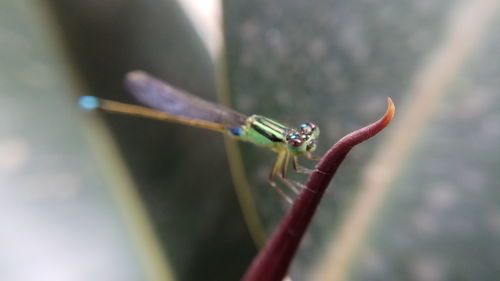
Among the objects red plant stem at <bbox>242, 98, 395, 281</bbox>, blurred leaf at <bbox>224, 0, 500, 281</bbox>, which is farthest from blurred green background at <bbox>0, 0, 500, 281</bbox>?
red plant stem at <bbox>242, 98, 395, 281</bbox>

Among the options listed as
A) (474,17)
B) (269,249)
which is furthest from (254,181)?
(474,17)

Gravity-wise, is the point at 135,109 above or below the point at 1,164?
above

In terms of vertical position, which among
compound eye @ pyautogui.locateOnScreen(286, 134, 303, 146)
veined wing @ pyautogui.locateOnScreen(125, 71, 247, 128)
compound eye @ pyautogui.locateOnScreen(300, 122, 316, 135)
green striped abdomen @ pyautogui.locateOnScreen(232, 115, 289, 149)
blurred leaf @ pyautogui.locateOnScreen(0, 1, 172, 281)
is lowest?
blurred leaf @ pyautogui.locateOnScreen(0, 1, 172, 281)

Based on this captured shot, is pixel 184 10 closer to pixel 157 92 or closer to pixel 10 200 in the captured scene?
pixel 157 92

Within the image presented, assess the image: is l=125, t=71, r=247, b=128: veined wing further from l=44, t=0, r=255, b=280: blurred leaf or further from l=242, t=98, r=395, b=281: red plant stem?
l=242, t=98, r=395, b=281: red plant stem

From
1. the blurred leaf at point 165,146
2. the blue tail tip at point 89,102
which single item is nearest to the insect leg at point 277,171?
the blurred leaf at point 165,146

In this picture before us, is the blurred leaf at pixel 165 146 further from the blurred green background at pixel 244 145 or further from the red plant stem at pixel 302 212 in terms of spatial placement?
the red plant stem at pixel 302 212
